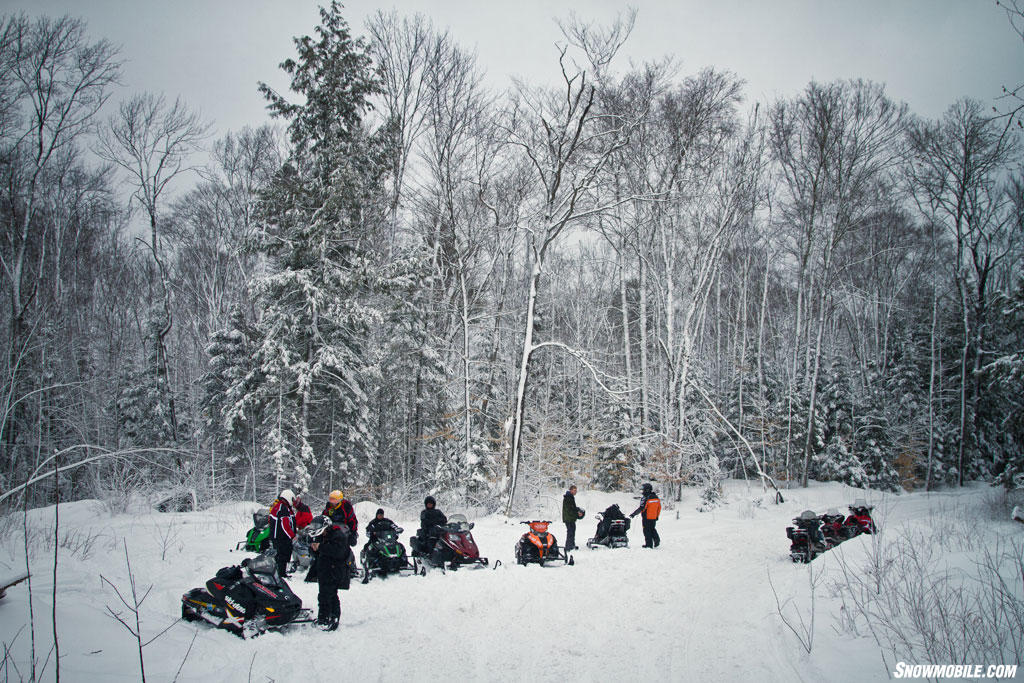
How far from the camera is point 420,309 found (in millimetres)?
20672

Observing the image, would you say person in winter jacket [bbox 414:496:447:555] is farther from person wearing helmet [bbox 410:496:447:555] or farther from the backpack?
the backpack

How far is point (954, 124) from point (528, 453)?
24.6m

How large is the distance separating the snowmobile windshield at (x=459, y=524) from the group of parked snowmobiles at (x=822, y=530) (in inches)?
234

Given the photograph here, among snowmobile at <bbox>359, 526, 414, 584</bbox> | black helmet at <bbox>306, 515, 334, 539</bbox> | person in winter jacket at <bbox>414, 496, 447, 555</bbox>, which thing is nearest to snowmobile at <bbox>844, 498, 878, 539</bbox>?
person in winter jacket at <bbox>414, 496, 447, 555</bbox>

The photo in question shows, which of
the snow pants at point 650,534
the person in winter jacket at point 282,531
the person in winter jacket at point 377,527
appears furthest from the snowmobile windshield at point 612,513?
the person in winter jacket at point 282,531

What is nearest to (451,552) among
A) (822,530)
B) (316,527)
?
(316,527)

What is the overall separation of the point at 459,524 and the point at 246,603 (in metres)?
4.02

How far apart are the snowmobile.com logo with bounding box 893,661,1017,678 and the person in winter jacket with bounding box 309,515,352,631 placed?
17.7ft

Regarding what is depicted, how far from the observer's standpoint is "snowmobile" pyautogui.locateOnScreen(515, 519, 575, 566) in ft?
29.2

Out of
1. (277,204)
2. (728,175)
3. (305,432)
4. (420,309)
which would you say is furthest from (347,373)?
(728,175)

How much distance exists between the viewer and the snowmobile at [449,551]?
8344 millimetres

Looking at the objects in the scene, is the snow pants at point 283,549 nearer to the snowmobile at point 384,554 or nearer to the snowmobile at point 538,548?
the snowmobile at point 384,554

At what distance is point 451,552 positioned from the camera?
8383 millimetres

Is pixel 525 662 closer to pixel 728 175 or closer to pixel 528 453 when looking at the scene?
pixel 528 453
